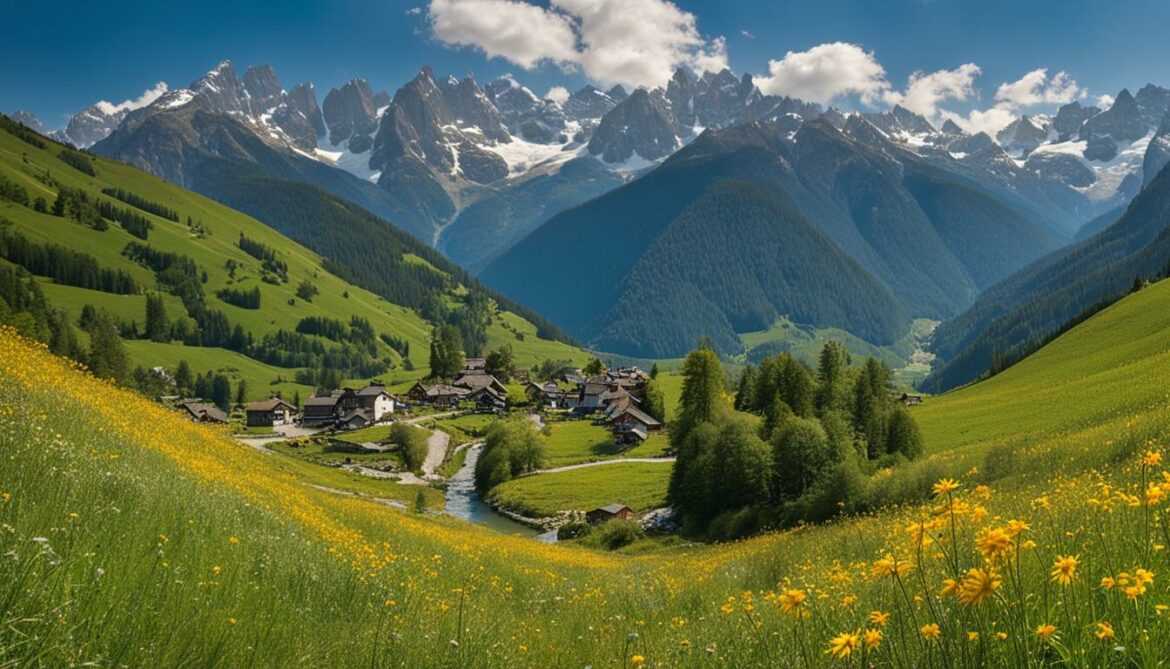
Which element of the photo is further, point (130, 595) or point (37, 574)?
point (130, 595)

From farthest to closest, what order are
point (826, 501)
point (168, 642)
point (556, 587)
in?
point (826, 501) < point (556, 587) < point (168, 642)

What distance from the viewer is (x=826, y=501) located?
43531 mm

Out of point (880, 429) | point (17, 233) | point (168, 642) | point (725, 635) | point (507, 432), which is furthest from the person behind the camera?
point (17, 233)

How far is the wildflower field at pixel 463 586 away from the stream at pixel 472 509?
1866 inches

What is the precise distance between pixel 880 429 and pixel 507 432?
51.5m

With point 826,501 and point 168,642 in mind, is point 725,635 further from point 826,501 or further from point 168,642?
point 826,501

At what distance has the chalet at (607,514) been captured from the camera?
66.2 metres

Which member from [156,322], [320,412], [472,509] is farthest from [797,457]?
[156,322]

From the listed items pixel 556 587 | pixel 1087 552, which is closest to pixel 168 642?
pixel 1087 552

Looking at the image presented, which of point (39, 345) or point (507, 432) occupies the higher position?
point (39, 345)

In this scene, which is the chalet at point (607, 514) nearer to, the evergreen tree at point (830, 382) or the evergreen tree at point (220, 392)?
the evergreen tree at point (830, 382)

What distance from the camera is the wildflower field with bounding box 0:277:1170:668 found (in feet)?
14.3

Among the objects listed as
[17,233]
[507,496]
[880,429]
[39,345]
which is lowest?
[507,496]

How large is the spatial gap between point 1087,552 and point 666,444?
10744 cm
